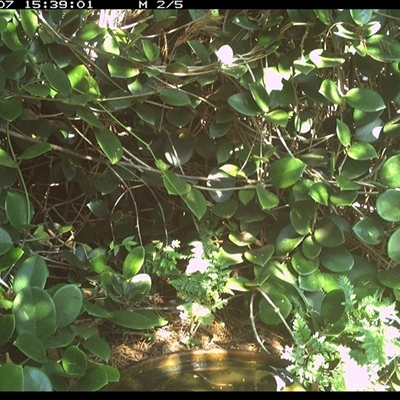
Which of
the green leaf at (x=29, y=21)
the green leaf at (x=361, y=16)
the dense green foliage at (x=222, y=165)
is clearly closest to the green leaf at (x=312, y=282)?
the dense green foliage at (x=222, y=165)

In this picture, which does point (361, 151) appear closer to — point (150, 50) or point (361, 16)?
point (361, 16)

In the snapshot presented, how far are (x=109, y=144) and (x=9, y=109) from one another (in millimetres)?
233

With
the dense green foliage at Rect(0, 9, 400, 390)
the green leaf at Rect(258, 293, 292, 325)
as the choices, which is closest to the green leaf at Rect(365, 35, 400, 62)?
the dense green foliage at Rect(0, 9, 400, 390)

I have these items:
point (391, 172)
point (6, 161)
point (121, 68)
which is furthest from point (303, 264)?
point (6, 161)

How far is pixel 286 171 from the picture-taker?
1.21m

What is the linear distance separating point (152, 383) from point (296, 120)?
2.44 ft

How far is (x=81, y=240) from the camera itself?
148 cm

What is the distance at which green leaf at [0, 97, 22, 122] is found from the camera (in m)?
1.12

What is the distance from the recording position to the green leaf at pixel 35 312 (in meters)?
0.95

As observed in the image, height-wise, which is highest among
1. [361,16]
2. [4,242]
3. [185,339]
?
[361,16]

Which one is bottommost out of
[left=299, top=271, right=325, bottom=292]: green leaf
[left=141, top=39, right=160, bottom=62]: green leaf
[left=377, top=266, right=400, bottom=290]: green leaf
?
[left=377, top=266, right=400, bottom=290]: green leaf

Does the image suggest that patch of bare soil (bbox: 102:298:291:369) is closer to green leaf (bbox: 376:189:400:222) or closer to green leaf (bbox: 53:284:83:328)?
green leaf (bbox: 53:284:83:328)

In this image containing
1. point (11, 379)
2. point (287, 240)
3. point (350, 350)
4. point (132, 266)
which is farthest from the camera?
→ point (287, 240)

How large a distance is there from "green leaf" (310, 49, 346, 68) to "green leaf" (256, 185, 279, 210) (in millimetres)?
319
